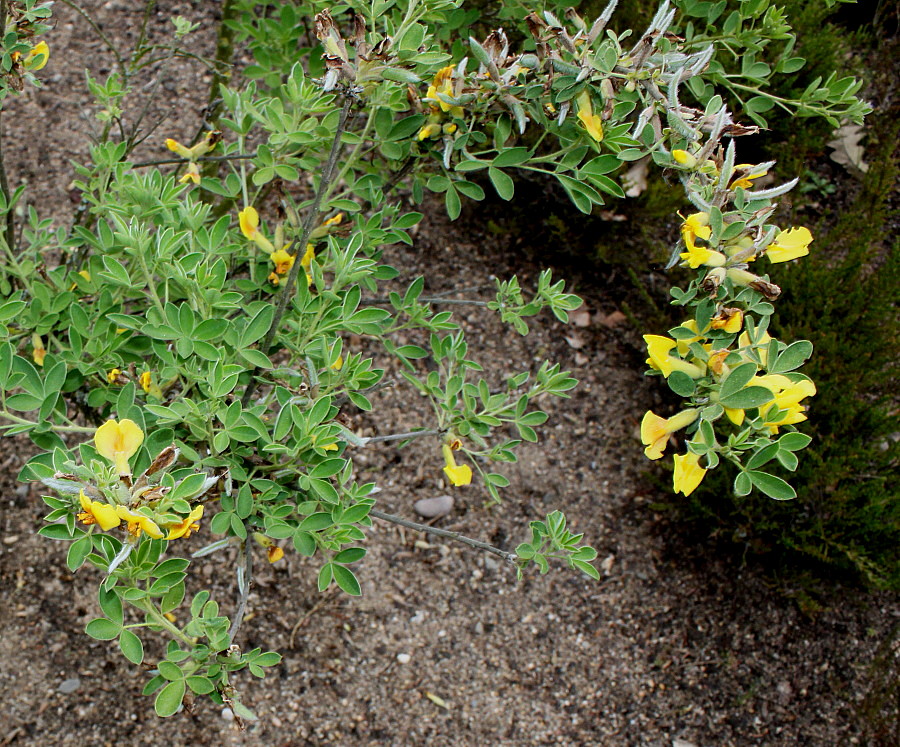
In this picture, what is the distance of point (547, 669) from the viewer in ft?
6.88

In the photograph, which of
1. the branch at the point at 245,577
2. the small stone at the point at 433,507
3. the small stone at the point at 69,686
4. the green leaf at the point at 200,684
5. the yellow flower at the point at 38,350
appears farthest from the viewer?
the small stone at the point at 433,507

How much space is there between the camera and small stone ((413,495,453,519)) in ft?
7.30

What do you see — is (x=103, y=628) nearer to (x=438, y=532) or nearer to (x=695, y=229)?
(x=438, y=532)

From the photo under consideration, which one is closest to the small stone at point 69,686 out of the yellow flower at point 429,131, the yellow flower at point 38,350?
the yellow flower at point 38,350

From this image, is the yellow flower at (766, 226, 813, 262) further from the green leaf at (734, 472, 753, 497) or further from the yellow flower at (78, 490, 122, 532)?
the yellow flower at (78, 490, 122, 532)

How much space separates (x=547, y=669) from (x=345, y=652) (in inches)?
21.5

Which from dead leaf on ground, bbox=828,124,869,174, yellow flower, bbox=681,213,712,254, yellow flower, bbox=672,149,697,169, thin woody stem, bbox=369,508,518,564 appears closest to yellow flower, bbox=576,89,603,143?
yellow flower, bbox=672,149,697,169

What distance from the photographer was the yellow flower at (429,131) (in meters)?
1.44

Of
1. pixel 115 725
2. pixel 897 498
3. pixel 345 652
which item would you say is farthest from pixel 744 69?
pixel 115 725

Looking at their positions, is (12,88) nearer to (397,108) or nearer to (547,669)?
(397,108)

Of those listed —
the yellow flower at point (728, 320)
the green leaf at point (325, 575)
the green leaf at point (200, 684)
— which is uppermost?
the yellow flower at point (728, 320)

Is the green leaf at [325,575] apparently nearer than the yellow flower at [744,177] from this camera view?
No

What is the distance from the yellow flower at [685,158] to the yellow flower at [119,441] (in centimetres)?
88

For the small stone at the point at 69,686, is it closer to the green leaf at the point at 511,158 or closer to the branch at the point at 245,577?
the branch at the point at 245,577
